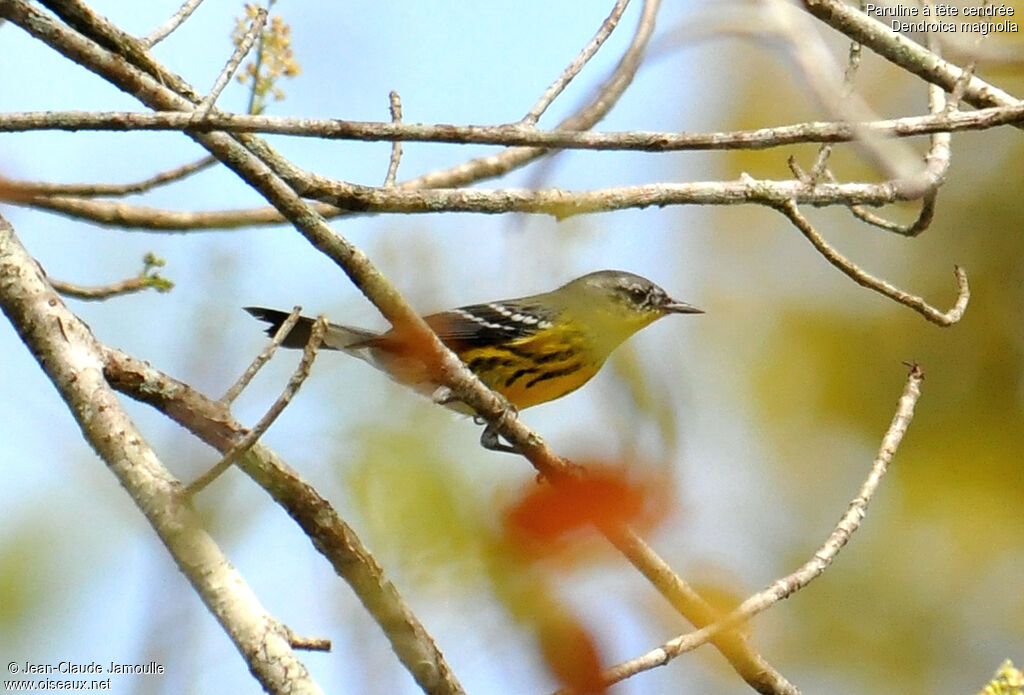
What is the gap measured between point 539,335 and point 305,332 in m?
1.30

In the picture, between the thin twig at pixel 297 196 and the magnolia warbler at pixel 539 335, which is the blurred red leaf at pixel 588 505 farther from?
the magnolia warbler at pixel 539 335

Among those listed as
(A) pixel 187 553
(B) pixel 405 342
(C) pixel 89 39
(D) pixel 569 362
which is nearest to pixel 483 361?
(D) pixel 569 362

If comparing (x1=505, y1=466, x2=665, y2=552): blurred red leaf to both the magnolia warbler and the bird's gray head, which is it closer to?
the magnolia warbler

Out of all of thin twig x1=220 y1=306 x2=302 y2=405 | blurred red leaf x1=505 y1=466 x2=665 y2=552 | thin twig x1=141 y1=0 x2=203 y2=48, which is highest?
thin twig x1=141 y1=0 x2=203 y2=48

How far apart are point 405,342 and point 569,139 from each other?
92 cm

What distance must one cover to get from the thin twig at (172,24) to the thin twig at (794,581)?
7.39ft

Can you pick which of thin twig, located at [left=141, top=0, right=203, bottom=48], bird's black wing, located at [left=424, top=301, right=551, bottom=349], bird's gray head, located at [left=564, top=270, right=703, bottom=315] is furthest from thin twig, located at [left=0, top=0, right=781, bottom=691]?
bird's gray head, located at [left=564, top=270, right=703, bottom=315]

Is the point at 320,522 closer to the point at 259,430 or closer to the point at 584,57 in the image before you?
the point at 259,430

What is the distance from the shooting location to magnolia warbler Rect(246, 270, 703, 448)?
22.3 feet

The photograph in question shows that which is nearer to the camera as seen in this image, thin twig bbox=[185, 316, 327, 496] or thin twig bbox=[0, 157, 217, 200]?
thin twig bbox=[185, 316, 327, 496]

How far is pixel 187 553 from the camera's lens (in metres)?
2.87

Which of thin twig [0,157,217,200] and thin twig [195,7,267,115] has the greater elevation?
thin twig [0,157,217,200]

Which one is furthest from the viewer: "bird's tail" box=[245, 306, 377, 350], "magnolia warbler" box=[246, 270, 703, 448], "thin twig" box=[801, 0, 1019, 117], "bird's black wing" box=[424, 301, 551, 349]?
"bird's black wing" box=[424, 301, 551, 349]

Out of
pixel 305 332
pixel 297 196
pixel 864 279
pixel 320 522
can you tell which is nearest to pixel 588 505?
pixel 320 522
